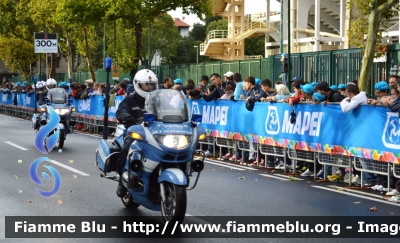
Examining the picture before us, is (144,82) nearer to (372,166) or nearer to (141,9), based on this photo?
(372,166)

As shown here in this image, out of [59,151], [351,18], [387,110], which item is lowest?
[59,151]

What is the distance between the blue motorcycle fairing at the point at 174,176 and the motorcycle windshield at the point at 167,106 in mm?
644

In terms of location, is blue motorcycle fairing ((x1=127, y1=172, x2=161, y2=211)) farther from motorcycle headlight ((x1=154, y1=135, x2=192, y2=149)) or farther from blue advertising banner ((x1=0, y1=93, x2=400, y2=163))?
blue advertising banner ((x1=0, y1=93, x2=400, y2=163))

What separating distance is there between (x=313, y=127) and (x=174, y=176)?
251 inches

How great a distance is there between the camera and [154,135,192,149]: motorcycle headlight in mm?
9227

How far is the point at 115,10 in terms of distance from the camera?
4181 centimetres

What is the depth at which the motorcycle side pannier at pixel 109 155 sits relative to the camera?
10.5 meters

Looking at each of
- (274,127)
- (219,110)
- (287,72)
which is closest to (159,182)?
(274,127)

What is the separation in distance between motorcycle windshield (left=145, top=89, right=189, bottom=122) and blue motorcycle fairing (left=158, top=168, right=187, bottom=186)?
0.64 m

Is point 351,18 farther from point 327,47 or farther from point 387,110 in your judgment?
point 387,110

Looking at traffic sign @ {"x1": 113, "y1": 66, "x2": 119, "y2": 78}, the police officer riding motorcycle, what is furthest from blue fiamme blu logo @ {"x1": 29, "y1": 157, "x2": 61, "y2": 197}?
traffic sign @ {"x1": 113, "y1": 66, "x2": 119, "y2": 78}

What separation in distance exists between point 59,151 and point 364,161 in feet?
29.3

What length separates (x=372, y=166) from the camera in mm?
13297

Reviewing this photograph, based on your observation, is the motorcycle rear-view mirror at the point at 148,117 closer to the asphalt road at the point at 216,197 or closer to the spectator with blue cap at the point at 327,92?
the asphalt road at the point at 216,197
